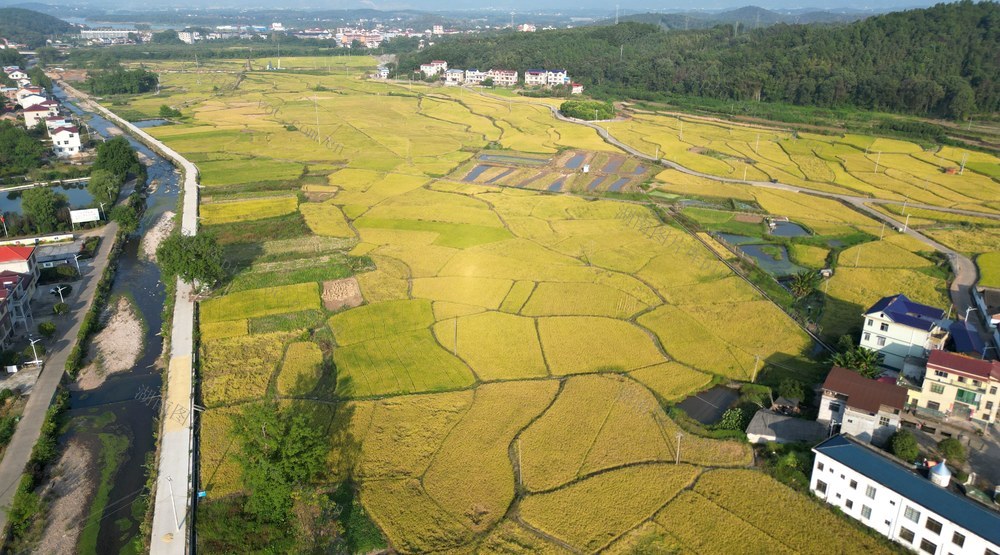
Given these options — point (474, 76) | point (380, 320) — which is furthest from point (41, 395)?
point (474, 76)

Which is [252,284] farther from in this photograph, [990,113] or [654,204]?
[990,113]

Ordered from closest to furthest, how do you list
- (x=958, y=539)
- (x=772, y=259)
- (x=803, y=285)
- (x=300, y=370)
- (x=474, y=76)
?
(x=958, y=539) < (x=300, y=370) < (x=803, y=285) < (x=772, y=259) < (x=474, y=76)

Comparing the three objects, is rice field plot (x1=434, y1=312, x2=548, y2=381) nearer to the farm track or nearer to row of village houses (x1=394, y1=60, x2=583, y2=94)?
the farm track

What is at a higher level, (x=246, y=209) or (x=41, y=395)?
(x=246, y=209)

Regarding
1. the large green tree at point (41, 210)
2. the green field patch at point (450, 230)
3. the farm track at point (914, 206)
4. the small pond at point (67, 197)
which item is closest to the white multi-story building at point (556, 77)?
the farm track at point (914, 206)

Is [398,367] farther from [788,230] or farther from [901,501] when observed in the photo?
[788,230]

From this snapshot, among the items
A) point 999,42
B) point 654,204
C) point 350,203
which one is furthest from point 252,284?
point 999,42
